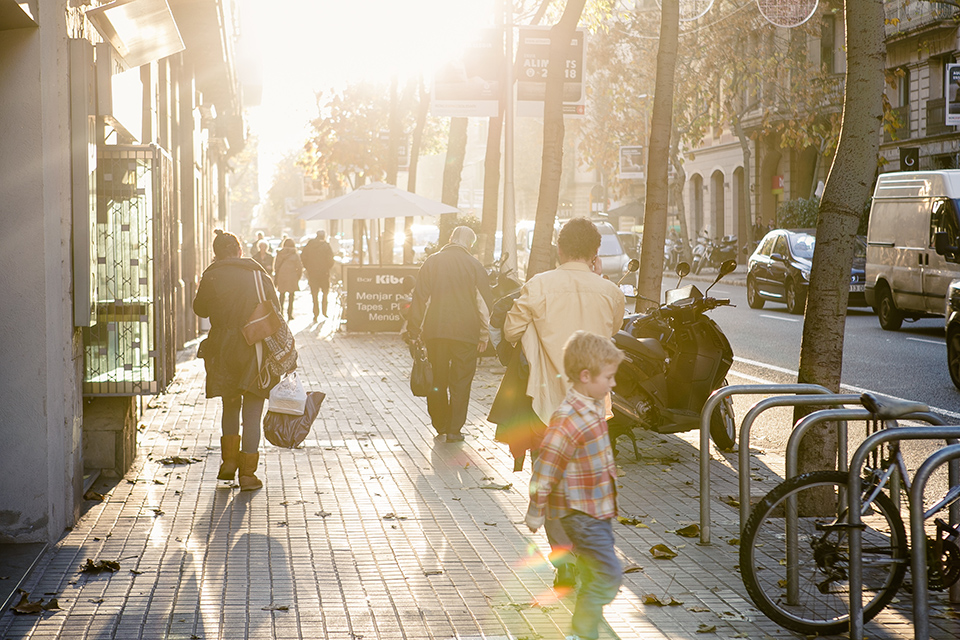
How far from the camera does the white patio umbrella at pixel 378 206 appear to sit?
2308 centimetres

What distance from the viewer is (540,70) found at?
18641 millimetres

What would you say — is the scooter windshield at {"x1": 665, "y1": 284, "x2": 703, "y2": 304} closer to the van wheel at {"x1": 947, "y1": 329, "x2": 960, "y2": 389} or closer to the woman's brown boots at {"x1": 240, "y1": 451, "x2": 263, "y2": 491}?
the woman's brown boots at {"x1": 240, "y1": 451, "x2": 263, "y2": 491}

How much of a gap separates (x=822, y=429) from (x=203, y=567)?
358 centimetres

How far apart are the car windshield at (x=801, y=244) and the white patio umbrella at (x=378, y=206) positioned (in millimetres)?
7132

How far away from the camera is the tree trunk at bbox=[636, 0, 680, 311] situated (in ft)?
39.5

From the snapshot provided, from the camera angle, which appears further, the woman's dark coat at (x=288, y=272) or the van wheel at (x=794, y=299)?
the woman's dark coat at (x=288, y=272)

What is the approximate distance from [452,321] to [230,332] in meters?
2.53

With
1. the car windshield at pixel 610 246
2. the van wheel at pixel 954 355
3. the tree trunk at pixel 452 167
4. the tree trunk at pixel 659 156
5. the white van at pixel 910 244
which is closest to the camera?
the tree trunk at pixel 659 156

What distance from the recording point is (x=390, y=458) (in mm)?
9289

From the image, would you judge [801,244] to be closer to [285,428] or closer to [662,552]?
[285,428]

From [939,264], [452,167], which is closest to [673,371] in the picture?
[939,264]

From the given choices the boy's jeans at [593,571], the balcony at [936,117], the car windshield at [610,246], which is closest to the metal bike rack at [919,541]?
the boy's jeans at [593,571]

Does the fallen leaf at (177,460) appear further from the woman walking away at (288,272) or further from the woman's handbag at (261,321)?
the woman walking away at (288,272)

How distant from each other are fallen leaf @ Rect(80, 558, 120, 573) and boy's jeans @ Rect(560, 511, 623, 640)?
252cm
